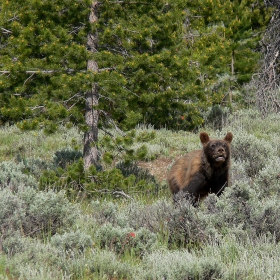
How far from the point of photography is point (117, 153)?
10.9 metres

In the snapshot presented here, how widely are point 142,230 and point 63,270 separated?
1.17 metres

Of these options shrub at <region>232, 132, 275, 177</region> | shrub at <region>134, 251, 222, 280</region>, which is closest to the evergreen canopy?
shrub at <region>232, 132, 275, 177</region>

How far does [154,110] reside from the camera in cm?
1051

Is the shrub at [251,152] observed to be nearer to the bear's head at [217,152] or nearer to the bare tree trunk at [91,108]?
the bear's head at [217,152]

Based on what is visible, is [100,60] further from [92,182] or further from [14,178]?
[14,178]

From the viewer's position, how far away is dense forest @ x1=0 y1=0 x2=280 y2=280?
5.50 meters

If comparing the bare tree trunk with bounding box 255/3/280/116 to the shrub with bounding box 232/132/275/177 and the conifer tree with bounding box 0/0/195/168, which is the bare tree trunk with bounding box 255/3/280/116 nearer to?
the shrub with bounding box 232/132/275/177

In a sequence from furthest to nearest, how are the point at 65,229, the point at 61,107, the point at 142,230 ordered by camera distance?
1. the point at 61,107
2. the point at 65,229
3. the point at 142,230

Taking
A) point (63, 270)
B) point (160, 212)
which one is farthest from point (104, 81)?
point (63, 270)

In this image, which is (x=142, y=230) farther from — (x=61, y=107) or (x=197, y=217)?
(x=61, y=107)

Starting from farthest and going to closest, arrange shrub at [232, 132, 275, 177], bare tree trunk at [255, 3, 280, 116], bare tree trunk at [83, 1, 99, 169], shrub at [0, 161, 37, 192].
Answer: bare tree trunk at [255, 3, 280, 116], shrub at [232, 132, 275, 177], bare tree trunk at [83, 1, 99, 169], shrub at [0, 161, 37, 192]

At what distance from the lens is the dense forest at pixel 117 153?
217 inches

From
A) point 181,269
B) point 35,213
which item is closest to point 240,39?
point 35,213

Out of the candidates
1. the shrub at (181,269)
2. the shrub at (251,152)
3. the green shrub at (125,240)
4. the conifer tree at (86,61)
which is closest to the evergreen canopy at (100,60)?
the conifer tree at (86,61)
